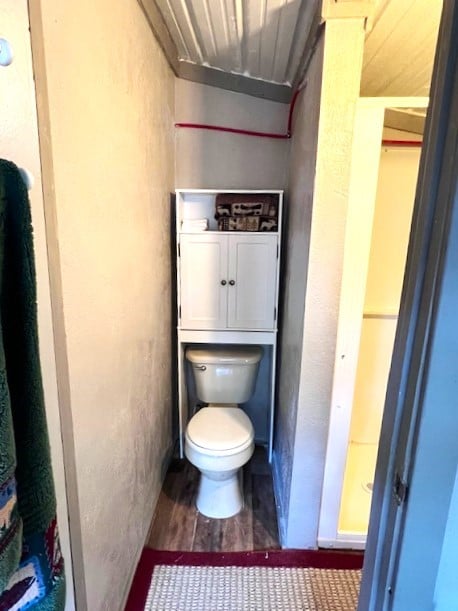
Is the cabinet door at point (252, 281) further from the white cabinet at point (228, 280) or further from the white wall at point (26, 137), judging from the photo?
the white wall at point (26, 137)

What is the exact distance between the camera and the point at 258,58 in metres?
1.78

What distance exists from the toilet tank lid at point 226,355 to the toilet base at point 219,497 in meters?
0.57

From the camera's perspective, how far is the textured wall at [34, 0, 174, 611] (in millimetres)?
890

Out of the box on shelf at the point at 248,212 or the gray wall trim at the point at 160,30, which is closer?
the gray wall trim at the point at 160,30

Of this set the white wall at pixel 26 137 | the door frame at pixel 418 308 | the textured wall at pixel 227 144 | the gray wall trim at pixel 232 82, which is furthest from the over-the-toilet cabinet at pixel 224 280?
the door frame at pixel 418 308

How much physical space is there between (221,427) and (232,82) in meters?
1.86

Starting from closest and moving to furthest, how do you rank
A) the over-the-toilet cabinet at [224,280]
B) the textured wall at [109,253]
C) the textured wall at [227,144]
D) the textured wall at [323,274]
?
the textured wall at [109,253] < the textured wall at [323,274] < the over-the-toilet cabinet at [224,280] < the textured wall at [227,144]

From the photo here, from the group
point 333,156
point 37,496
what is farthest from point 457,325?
point 333,156

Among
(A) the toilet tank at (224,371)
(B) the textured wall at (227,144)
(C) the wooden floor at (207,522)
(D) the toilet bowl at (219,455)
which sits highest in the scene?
(B) the textured wall at (227,144)

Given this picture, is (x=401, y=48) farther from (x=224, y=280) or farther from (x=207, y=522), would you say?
(x=207, y=522)

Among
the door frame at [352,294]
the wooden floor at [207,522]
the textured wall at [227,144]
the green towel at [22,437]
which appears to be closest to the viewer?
the green towel at [22,437]

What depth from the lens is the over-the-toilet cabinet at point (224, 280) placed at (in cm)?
200

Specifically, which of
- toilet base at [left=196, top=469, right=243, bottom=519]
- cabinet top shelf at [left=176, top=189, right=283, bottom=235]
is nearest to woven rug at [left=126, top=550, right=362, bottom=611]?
toilet base at [left=196, top=469, right=243, bottom=519]

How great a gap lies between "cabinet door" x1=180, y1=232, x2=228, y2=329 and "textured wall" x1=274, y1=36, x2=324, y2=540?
1.15 feet
